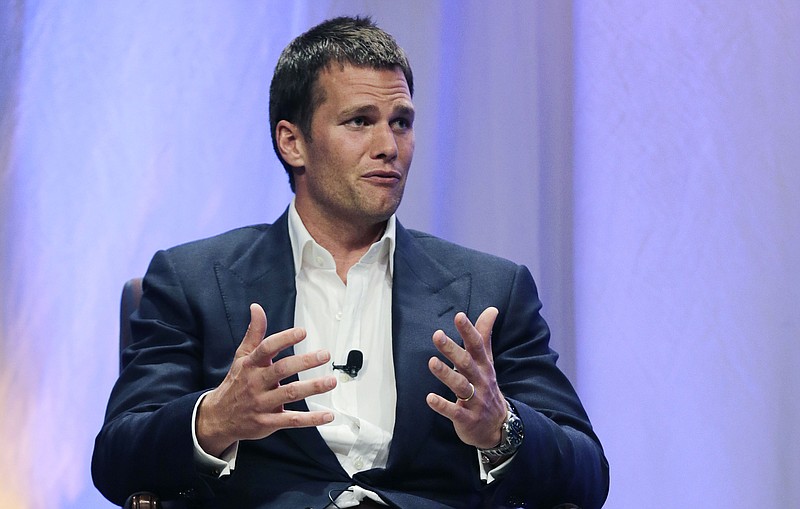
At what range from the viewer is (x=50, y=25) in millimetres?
3000

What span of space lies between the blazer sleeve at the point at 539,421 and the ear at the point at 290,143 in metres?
0.56

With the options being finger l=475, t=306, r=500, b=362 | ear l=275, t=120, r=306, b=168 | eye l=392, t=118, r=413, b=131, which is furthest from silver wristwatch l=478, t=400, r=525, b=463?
ear l=275, t=120, r=306, b=168

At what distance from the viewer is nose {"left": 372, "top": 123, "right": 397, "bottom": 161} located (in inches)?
88.8

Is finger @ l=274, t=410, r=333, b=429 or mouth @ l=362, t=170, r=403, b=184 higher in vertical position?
mouth @ l=362, t=170, r=403, b=184

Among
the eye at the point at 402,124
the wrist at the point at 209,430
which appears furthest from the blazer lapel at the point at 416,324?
the wrist at the point at 209,430

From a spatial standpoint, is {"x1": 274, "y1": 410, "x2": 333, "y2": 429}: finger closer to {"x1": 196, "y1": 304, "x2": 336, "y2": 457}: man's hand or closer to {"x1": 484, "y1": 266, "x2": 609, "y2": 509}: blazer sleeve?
{"x1": 196, "y1": 304, "x2": 336, "y2": 457}: man's hand

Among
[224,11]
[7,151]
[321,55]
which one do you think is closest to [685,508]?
[321,55]

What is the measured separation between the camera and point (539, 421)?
6.54 ft

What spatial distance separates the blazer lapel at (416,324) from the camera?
2.07m

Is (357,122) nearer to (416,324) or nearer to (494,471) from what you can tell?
(416,324)

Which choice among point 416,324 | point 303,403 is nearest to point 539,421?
point 416,324

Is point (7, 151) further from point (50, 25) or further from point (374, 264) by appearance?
point (374, 264)

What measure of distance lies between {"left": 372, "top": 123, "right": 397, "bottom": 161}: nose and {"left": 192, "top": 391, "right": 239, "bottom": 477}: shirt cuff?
64 centimetres

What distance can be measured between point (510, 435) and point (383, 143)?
2.28ft
